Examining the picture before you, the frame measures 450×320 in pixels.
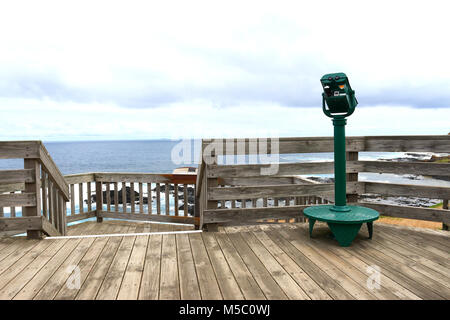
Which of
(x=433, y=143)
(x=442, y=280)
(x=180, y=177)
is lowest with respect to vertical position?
(x=442, y=280)

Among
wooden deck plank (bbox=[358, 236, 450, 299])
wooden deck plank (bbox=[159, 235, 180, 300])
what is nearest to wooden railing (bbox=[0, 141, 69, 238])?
wooden deck plank (bbox=[159, 235, 180, 300])

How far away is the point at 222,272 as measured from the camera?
7.83 feet

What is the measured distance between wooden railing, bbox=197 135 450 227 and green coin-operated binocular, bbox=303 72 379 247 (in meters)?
0.48

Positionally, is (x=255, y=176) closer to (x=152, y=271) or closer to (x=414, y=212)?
(x=152, y=271)

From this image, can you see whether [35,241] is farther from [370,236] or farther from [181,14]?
[181,14]

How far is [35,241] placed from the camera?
335cm

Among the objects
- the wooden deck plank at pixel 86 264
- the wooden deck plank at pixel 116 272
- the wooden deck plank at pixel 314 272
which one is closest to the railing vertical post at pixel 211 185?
the wooden deck plank at pixel 314 272

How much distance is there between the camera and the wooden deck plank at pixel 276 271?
6.61 ft

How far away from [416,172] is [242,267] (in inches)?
99.7

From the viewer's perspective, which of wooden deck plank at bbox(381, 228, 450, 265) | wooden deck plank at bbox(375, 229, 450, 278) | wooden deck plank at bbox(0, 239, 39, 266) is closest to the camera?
wooden deck plank at bbox(375, 229, 450, 278)

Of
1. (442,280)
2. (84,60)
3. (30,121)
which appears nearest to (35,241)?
(442,280)

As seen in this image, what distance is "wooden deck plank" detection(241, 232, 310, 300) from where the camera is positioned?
79.4 inches

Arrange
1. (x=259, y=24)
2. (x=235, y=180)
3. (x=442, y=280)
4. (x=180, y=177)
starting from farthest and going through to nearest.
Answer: (x=259, y=24), (x=180, y=177), (x=235, y=180), (x=442, y=280)

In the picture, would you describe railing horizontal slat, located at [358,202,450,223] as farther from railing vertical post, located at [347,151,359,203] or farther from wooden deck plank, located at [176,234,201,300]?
wooden deck plank, located at [176,234,201,300]
